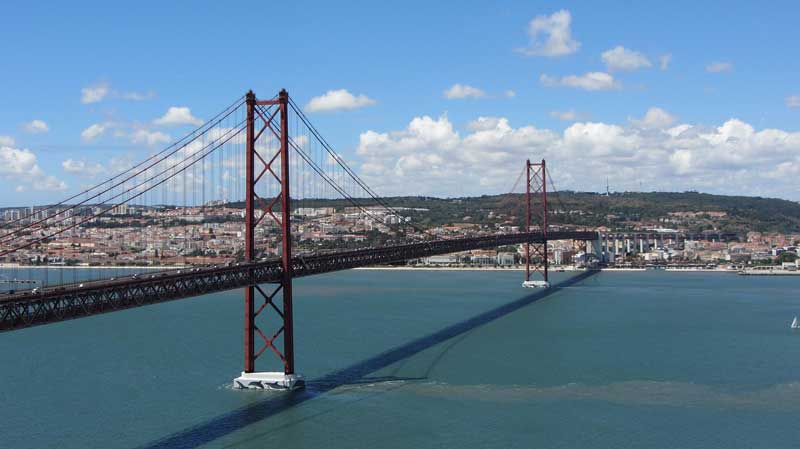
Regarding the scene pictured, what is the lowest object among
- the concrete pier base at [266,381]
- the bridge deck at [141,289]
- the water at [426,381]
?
the water at [426,381]

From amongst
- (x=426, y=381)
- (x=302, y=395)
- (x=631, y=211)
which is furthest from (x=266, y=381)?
(x=631, y=211)

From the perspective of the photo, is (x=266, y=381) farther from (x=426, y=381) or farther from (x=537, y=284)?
(x=537, y=284)

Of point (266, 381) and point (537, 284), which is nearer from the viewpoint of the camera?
point (266, 381)

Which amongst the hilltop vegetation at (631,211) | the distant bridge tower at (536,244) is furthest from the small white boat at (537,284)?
the hilltop vegetation at (631,211)

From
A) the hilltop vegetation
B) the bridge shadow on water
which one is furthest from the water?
the hilltop vegetation

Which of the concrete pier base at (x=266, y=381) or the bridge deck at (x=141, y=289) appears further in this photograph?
the concrete pier base at (x=266, y=381)

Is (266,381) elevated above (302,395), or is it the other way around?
(266,381)

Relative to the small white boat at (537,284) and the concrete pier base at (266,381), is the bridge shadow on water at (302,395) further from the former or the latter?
the small white boat at (537,284)
